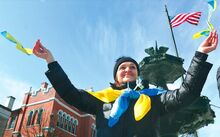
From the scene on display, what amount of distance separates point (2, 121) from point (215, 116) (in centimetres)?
1856

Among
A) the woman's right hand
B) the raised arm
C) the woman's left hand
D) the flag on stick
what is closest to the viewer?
the raised arm

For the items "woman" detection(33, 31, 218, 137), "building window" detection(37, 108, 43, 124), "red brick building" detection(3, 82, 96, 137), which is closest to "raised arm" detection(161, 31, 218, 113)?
"woman" detection(33, 31, 218, 137)

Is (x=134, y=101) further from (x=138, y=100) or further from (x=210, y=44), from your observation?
(x=210, y=44)

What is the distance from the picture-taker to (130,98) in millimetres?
2559

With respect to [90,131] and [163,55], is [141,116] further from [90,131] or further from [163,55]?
[90,131]

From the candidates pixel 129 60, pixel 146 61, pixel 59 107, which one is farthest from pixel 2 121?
pixel 129 60

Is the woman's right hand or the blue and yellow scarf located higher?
the woman's right hand

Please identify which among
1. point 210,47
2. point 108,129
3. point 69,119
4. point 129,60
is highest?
point 69,119

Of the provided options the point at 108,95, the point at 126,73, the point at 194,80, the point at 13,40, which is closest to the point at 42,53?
the point at 13,40

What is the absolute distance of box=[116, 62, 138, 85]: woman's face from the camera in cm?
286

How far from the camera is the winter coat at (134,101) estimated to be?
2344 mm

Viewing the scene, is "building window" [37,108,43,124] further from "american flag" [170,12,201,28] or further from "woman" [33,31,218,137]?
"woman" [33,31,218,137]

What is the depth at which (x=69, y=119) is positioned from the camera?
83.9ft

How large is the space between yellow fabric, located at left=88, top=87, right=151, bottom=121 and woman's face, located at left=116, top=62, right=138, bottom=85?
0.69 ft
